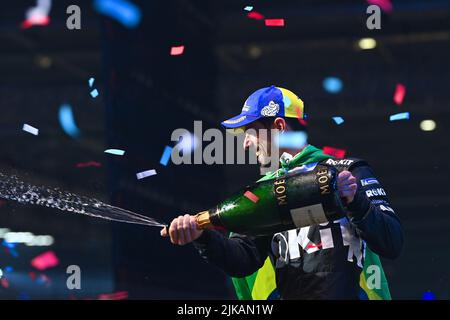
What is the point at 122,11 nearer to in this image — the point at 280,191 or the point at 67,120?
the point at 280,191

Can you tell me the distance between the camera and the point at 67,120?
15031 mm

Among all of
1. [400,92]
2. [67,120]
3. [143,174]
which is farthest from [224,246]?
[67,120]

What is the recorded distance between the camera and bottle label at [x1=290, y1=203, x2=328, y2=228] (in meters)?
3.91

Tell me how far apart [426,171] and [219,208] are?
1366 centimetres

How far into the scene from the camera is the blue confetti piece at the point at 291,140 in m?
4.34

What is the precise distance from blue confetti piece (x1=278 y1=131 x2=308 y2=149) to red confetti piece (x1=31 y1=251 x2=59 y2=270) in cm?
1109

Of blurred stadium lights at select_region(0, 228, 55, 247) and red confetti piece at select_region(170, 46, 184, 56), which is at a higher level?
red confetti piece at select_region(170, 46, 184, 56)

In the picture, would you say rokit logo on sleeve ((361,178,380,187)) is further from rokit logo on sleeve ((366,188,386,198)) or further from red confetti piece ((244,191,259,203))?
red confetti piece ((244,191,259,203))

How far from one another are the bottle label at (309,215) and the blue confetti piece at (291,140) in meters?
0.47

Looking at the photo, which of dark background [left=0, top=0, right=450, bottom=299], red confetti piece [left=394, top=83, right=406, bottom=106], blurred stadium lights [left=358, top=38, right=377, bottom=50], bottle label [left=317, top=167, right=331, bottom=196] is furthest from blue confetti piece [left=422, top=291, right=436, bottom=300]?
bottle label [left=317, top=167, right=331, bottom=196]

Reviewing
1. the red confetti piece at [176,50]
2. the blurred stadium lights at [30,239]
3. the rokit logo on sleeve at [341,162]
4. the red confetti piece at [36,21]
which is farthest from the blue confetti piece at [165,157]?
the blurred stadium lights at [30,239]

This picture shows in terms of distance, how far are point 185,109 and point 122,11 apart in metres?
1.09

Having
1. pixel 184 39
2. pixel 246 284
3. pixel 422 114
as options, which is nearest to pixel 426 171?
pixel 422 114
